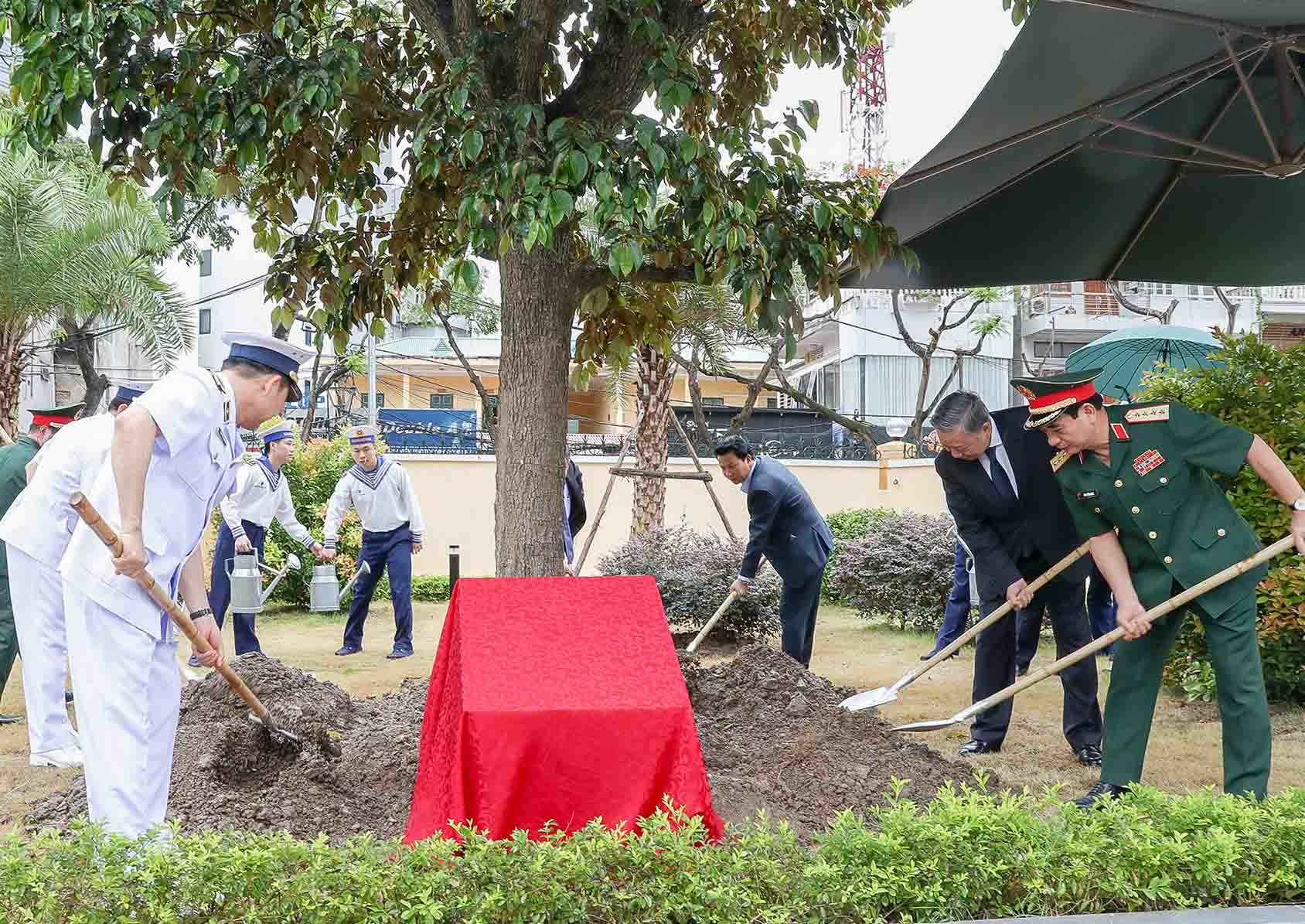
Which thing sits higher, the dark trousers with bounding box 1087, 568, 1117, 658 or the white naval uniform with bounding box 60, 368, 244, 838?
the white naval uniform with bounding box 60, 368, 244, 838

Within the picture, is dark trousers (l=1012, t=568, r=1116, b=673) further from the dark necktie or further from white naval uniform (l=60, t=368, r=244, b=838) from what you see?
white naval uniform (l=60, t=368, r=244, b=838)

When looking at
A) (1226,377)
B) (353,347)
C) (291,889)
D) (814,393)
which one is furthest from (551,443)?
(814,393)

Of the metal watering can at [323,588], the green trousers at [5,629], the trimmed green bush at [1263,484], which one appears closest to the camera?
the trimmed green bush at [1263,484]

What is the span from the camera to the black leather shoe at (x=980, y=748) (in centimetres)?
590

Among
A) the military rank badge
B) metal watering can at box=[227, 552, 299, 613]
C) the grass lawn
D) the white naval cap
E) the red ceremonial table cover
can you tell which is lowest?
the grass lawn

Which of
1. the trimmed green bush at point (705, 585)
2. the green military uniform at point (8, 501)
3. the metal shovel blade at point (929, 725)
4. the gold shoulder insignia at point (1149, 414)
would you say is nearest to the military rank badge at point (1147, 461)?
the gold shoulder insignia at point (1149, 414)

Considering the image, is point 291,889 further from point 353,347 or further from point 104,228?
point 353,347

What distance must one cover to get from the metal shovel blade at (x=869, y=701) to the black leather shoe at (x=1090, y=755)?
0.93 meters

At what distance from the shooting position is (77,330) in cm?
1919

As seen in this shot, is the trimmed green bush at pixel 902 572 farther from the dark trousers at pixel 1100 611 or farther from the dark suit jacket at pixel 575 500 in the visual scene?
the dark suit jacket at pixel 575 500

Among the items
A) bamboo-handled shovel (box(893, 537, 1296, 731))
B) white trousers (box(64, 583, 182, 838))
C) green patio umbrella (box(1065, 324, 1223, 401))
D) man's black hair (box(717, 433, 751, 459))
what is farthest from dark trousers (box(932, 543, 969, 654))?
white trousers (box(64, 583, 182, 838))

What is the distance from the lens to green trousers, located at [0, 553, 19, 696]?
6.39 m

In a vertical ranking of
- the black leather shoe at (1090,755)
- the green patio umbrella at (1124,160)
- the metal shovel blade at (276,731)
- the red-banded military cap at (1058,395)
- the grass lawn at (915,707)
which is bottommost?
the grass lawn at (915,707)

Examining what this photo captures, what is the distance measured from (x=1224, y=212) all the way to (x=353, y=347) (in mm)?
22964
